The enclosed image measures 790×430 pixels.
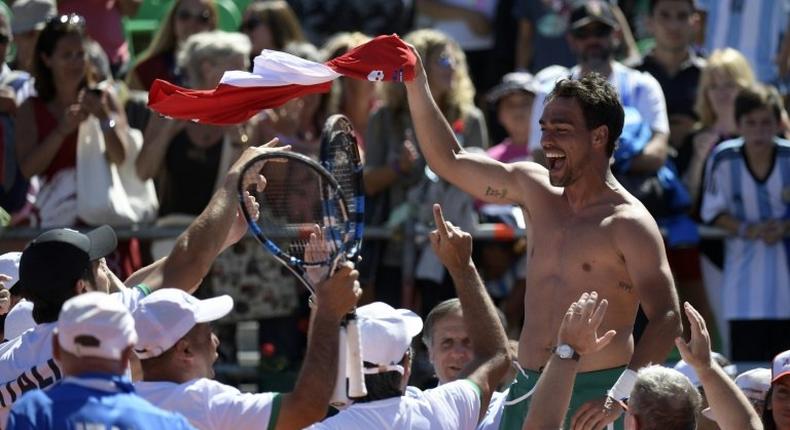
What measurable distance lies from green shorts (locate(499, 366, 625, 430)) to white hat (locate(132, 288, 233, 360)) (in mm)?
1544

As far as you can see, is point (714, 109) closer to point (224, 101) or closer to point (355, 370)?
point (224, 101)

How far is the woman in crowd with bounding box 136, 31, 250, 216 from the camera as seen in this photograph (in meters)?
10.0

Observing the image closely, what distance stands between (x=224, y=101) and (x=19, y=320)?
1235 mm

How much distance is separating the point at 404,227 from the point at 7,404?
175 inches

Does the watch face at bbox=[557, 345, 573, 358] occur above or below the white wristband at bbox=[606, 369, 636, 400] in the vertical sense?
above

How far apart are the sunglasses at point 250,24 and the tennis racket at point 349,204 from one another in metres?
4.97

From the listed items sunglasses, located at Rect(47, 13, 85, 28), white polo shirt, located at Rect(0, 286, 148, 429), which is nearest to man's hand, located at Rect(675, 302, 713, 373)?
white polo shirt, located at Rect(0, 286, 148, 429)

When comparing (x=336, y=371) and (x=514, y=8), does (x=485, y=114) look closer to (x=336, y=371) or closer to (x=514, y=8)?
(x=514, y=8)

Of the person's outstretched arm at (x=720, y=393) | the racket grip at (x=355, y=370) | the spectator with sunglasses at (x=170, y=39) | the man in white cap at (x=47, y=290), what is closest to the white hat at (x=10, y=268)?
the man in white cap at (x=47, y=290)

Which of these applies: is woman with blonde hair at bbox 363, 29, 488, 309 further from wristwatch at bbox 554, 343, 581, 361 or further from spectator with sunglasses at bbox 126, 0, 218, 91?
wristwatch at bbox 554, 343, 581, 361

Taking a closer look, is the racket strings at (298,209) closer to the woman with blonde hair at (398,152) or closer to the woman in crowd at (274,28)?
the woman with blonde hair at (398,152)

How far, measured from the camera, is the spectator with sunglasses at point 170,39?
1087cm

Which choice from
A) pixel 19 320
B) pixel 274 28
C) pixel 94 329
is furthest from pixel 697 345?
pixel 274 28

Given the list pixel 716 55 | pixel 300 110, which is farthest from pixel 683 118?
pixel 300 110
